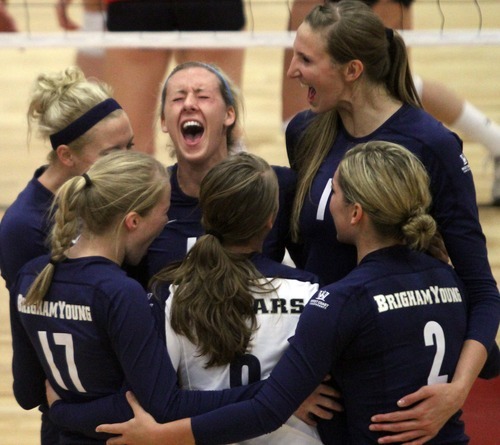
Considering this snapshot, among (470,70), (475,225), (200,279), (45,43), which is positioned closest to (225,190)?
(200,279)

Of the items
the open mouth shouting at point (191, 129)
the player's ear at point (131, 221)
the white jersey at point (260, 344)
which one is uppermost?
the open mouth shouting at point (191, 129)

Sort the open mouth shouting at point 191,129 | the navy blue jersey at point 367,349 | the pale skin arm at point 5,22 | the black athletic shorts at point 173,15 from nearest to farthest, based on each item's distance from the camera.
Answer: the navy blue jersey at point 367,349, the open mouth shouting at point 191,129, the black athletic shorts at point 173,15, the pale skin arm at point 5,22

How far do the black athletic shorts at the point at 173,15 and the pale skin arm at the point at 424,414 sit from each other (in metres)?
2.82

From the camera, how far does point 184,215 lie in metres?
2.52

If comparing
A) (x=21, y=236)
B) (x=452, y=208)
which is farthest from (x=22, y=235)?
(x=452, y=208)

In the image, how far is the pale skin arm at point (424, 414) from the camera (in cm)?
209

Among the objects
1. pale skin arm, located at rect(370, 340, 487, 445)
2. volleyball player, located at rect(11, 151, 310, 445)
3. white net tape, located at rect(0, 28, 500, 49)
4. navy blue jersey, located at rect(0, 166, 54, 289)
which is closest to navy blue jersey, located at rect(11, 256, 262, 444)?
volleyball player, located at rect(11, 151, 310, 445)

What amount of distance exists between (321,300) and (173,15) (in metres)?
2.85

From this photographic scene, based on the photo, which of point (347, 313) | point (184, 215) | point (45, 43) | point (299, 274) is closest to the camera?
point (347, 313)

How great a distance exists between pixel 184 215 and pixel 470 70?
216 inches

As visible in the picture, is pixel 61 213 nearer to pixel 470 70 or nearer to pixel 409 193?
pixel 409 193

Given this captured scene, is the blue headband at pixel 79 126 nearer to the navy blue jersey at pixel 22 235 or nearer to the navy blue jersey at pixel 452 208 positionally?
the navy blue jersey at pixel 22 235

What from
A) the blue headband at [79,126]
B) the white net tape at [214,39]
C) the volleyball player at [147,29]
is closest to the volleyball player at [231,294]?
the blue headband at [79,126]

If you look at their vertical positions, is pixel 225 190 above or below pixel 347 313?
above
